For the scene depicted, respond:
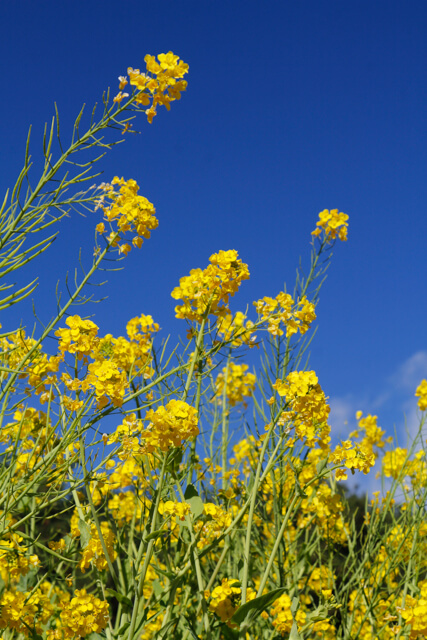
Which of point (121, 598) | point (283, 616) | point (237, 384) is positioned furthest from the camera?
point (237, 384)

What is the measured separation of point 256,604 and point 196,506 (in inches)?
14.6

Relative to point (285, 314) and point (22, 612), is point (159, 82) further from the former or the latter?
point (22, 612)

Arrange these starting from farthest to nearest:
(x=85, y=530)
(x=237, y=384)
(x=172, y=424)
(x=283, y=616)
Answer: (x=237, y=384), (x=283, y=616), (x=85, y=530), (x=172, y=424)

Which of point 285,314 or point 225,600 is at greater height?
point 285,314

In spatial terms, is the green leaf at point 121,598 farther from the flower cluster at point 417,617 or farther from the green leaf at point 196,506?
the flower cluster at point 417,617

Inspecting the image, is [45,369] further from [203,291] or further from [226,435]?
[226,435]

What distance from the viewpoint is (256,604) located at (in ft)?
5.93

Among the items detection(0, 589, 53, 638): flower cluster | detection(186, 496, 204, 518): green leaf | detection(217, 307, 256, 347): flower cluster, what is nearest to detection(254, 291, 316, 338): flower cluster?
detection(217, 307, 256, 347): flower cluster

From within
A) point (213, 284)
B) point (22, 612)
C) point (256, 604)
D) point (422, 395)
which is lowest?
point (22, 612)

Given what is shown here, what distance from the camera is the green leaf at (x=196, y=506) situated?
1878mm

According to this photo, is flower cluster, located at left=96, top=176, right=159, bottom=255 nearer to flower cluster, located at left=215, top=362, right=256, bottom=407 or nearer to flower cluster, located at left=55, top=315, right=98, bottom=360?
flower cluster, located at left=55, top=315, right=98, bottom=360

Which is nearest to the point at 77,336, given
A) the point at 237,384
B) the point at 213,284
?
the point at 213,284

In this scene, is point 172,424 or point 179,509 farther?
point 179,509

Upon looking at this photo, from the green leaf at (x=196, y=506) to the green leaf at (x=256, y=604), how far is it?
1.06 feet
